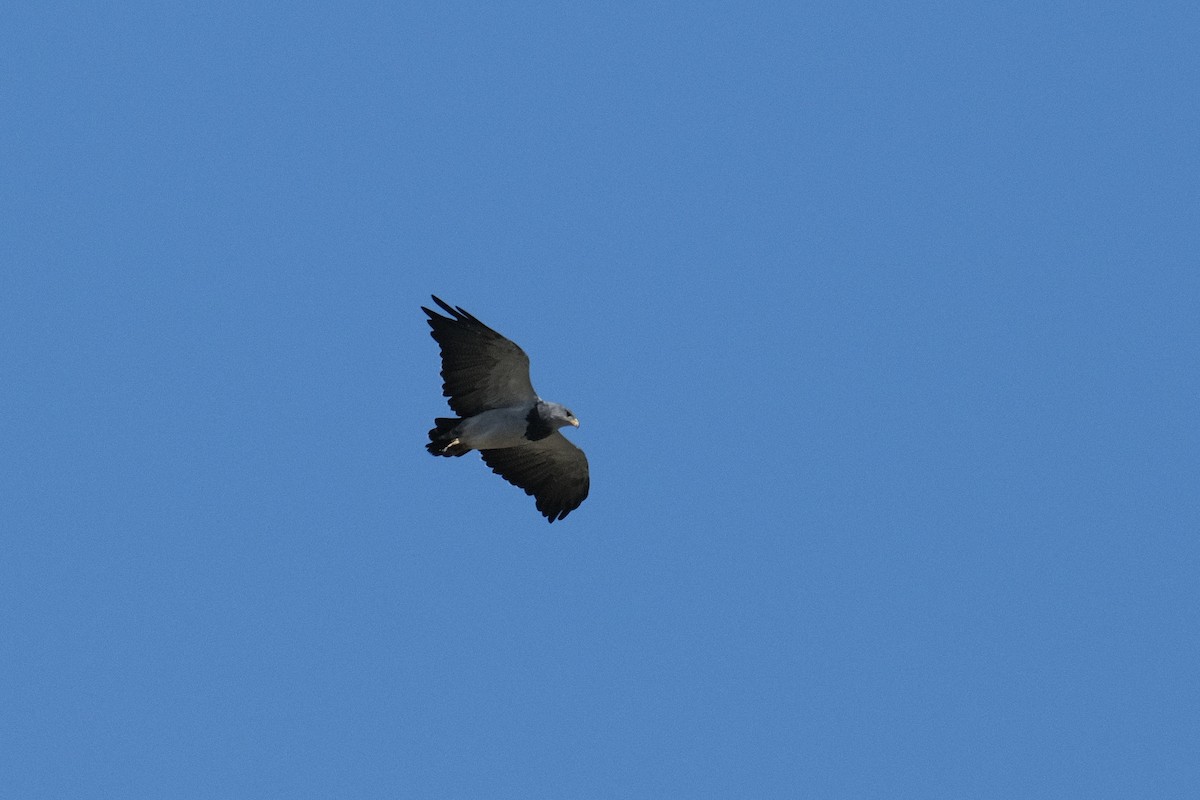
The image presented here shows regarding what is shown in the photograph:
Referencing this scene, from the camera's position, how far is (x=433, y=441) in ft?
79.6

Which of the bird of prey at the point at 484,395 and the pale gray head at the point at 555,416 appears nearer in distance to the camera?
the bird of prey at the point at 484,395

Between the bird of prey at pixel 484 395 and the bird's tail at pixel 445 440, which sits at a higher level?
the bird of prey at pixel 484 395

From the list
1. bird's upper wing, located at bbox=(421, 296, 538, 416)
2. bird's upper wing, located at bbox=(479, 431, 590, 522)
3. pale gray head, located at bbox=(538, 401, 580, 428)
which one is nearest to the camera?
bird's upper wing, located at bbox=(421, 296, 538, 416)

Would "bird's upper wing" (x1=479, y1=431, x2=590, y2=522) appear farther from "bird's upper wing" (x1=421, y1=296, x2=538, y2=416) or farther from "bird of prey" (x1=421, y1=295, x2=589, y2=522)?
"bird's upper wing" (x1=421, y1=296, x2=538, y2=416)

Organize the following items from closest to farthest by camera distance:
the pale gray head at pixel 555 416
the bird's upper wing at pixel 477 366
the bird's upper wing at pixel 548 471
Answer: the bird's upper wing at pixel 477 366, the pale gray head at pixel 555 416, the bird's upper wing at pixel 548 471

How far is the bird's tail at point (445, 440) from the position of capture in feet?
79.4

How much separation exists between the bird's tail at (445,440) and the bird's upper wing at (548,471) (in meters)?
1.63

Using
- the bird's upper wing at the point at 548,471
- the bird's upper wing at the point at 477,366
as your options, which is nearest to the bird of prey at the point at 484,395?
the bird's upper wing at the point at 477,366

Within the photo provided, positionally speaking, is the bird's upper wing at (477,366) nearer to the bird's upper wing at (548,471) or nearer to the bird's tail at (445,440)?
Answer: the bird's tail at (445,440)

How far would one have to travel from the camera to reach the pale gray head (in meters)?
24.3

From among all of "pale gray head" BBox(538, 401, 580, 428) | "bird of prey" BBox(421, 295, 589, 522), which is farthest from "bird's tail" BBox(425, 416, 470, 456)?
"pale gray head" BBox(538, 401, 580, 428)

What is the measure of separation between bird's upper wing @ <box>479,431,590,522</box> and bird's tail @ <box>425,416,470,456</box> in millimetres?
1633

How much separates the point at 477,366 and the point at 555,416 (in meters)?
1.29

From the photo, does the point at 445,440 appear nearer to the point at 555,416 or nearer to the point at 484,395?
the point at 484,395
